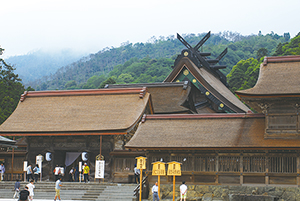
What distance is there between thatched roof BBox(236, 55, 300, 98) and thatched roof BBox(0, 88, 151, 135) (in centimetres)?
821

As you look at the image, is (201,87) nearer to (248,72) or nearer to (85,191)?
(85,191)

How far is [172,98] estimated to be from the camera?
3312 cm

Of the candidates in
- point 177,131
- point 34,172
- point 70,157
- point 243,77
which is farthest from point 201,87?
point 243,77

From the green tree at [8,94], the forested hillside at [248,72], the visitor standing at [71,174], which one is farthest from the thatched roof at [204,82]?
the forested hillside at [248,72]

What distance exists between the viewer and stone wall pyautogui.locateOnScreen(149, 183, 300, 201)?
66.1 feet

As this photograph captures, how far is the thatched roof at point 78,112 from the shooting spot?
26516 mm

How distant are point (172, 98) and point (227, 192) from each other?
13044mm

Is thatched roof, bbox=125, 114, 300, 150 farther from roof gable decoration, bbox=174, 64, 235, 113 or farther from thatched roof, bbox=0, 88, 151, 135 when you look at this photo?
roof gable decoration, bbox=174, 64, 235, 113

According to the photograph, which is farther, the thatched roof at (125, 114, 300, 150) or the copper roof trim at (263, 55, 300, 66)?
the copper roof trim at (263, 55, 300, 66)

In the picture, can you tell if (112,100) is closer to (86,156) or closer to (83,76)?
(86,156)

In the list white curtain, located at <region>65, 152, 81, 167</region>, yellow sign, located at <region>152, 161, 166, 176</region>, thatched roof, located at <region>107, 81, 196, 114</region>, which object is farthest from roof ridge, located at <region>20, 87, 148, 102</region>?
yellow sign, located at <region>152, 161, 166, 176</region>

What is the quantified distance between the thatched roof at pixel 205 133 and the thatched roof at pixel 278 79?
192cm

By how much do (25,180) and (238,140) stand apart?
1400cm

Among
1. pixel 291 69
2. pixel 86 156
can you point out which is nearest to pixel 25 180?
pixel 86 156
